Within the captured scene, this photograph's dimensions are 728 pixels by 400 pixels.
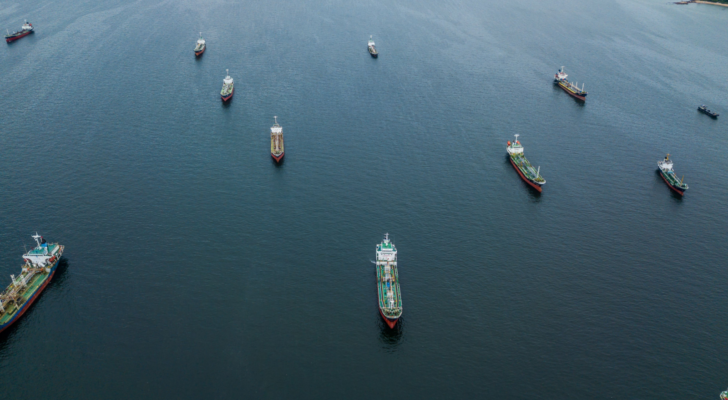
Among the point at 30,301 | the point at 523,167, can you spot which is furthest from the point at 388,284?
the point at 523,167

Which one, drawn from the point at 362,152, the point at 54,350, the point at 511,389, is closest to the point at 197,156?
the point at 362,152

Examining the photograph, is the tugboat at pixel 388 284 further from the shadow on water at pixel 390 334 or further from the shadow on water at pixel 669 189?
the shadow on water at pixel 669 189

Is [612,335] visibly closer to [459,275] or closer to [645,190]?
[459,275]

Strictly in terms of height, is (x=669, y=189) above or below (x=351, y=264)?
above

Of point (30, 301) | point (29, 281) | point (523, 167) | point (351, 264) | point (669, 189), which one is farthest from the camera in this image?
point (523, 167)

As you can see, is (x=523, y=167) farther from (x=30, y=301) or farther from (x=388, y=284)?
(x=30, y=301)

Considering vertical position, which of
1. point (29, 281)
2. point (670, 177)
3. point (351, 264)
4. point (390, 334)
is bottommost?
point (390, 334)

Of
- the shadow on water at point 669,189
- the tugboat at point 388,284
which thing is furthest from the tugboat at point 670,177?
the tugboat at point 388,284

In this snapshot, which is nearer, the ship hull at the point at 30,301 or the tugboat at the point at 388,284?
the ship hull at the point at 30,301
